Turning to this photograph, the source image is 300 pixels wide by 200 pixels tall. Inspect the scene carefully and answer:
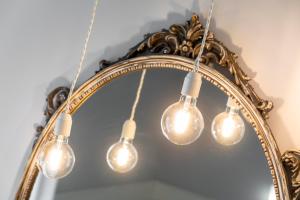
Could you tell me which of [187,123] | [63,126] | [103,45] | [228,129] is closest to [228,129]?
[228,129]

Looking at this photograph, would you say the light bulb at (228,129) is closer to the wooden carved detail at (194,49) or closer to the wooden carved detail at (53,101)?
the wooden carved detail at (194,49)

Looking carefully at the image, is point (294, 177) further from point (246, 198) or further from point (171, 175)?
point (171, 175)

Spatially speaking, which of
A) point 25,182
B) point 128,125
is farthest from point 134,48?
point 25,182

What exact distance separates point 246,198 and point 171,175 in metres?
0.18

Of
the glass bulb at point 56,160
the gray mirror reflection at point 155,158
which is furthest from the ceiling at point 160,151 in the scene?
the glass bulb at point 56,160

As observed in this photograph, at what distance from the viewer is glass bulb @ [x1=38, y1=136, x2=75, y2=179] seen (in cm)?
114

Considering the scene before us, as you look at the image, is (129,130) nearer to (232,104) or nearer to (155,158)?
(155,158)

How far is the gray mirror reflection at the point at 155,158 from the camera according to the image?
3.78 feet

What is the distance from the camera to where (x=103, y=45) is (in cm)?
142

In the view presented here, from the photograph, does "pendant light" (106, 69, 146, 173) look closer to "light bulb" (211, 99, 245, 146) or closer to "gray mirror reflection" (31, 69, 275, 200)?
"gray mirror reflection" (31, 69, 275, 200)

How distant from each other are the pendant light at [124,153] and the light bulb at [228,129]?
18 cm

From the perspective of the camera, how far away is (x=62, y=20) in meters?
1.49

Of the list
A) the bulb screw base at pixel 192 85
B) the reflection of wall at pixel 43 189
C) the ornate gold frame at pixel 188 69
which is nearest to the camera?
the bulb screw base at pixel 192 85

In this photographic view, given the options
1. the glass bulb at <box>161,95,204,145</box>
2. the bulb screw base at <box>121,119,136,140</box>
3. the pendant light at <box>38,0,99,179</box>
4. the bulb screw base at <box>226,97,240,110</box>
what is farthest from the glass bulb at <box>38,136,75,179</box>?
the bulb screw base at <box>226,97,240,110</box>
